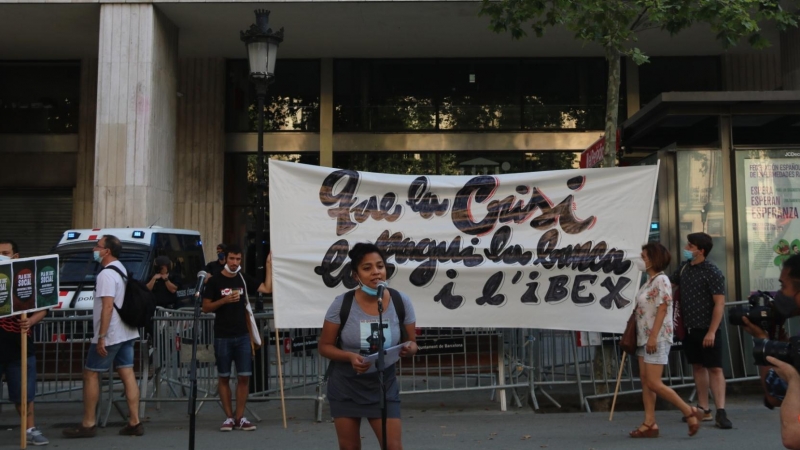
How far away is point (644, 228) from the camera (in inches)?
360

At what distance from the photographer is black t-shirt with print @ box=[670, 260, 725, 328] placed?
27.2ft

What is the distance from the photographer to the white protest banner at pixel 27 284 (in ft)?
26.1

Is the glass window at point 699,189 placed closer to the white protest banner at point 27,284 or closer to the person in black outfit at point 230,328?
the person in black outfit at point 230,328

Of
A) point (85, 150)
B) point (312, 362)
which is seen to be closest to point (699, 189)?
point (312, 362)

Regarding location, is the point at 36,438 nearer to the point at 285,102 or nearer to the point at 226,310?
the point at 226,310

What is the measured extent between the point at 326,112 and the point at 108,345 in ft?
52.2

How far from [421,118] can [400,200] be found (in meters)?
14.8

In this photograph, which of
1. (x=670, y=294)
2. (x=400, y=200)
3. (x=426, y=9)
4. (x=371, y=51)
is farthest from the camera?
(x=371, y=51)

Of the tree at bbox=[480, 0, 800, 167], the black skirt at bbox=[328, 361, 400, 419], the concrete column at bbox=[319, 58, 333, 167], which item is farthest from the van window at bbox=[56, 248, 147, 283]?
the concrete column at bbox=[319, 58, 333, 167]

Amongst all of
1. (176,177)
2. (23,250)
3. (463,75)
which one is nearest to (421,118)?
(463,75)

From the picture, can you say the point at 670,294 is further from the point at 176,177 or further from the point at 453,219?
the point at 176,177

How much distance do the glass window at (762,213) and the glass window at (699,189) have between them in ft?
0.77

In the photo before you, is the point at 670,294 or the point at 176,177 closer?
the point at 670,294

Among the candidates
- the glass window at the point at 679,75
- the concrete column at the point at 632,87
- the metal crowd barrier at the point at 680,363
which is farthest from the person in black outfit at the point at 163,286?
the glass window at the point at 679,75
